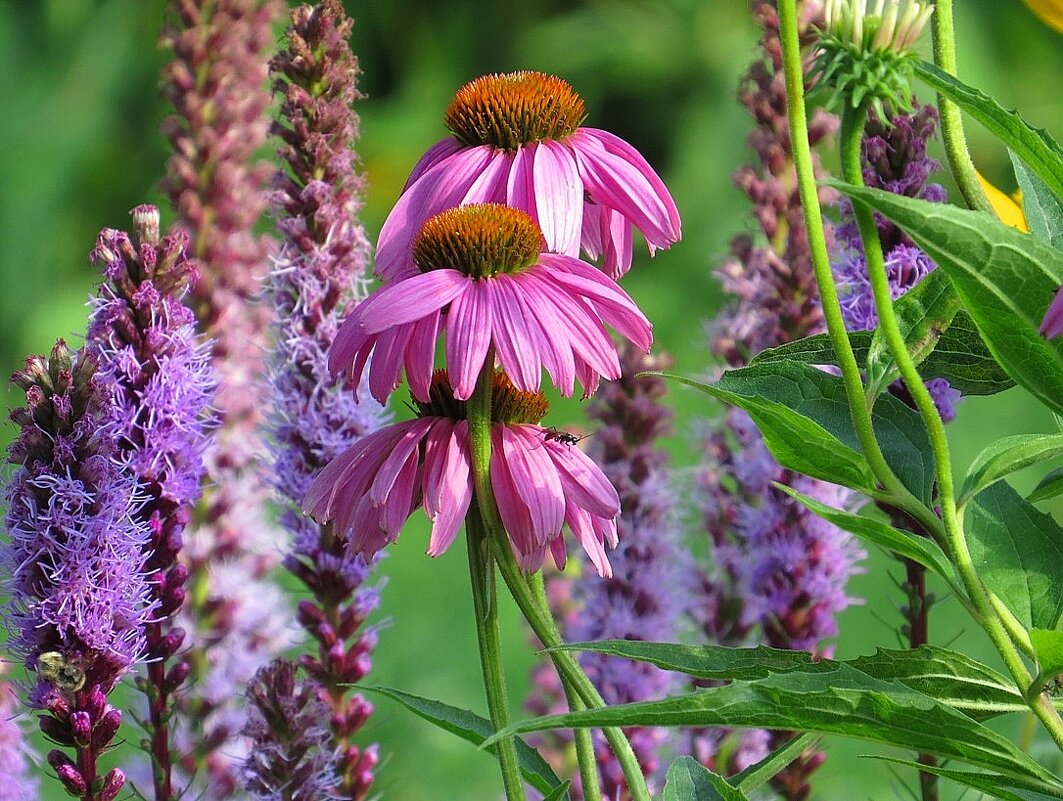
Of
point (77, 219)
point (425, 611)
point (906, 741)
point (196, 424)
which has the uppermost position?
point (77, 219)

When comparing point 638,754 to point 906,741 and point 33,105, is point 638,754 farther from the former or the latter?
point 33,105

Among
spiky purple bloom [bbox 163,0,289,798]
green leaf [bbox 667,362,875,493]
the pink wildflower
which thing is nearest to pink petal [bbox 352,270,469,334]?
the pink wildflower

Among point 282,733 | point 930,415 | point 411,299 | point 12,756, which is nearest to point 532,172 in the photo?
point 411,299

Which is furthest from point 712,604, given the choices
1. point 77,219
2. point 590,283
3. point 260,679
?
point 77,219

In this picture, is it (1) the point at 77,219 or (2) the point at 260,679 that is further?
(1) the point at 77,219

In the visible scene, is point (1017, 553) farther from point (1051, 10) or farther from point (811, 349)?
point (1051, 10)
